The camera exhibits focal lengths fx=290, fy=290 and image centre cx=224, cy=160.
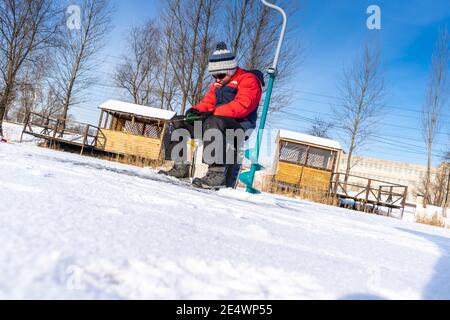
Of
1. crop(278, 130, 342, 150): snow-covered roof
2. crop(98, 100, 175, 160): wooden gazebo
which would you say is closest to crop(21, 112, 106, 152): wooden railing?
crop(98, 100, 175, 160): wooden gazebo

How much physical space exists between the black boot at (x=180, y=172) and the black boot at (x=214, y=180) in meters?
0.52

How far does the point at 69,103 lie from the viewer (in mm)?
15984

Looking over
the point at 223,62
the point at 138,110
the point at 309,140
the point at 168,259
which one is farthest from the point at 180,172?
the point at 138,110

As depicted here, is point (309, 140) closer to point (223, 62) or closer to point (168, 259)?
point (223, 62)

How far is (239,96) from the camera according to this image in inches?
93.2

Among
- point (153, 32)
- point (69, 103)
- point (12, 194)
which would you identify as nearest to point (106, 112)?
point (69, 103)

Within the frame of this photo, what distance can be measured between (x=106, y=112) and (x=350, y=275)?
15749 mm

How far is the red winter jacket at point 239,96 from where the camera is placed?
7.63 ft

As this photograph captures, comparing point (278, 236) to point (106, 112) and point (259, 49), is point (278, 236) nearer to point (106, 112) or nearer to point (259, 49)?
point (259, 49)

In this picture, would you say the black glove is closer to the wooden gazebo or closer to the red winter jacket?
the red winter jacket

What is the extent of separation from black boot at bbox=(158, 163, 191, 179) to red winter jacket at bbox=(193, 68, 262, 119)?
724 mm

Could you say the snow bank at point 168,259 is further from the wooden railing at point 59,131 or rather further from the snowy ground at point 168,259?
the wooden railing at point 59,131

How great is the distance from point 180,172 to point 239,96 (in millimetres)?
982
